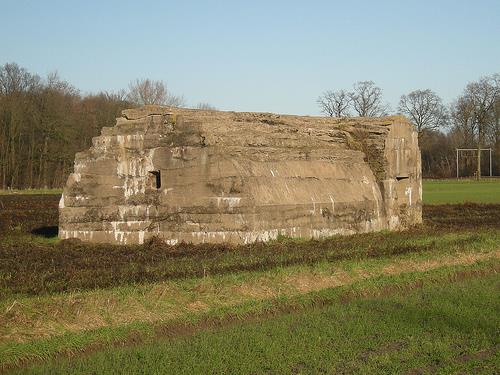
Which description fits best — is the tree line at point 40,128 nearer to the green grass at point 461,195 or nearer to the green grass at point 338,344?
the green grass at point 461,195

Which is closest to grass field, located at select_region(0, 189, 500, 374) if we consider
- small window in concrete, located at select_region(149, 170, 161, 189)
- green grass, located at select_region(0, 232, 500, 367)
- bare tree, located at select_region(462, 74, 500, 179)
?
green grass, located at select_region(0, 232, 500, 367)

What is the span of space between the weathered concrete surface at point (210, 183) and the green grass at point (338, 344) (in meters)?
8.18

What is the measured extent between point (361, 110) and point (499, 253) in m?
79.0

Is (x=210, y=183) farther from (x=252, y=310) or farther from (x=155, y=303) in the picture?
(x=155, y=303)

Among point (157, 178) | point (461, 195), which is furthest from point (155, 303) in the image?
point (461, 195)

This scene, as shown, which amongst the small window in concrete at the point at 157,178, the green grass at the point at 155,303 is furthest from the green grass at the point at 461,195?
the green grass at the point at 155,303

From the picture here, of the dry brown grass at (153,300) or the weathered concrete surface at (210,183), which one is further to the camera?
the weathered concrete surface at (210,183)

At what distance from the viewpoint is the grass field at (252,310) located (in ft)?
23.3

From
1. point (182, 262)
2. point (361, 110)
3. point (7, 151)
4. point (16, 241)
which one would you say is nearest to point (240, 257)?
point (182, 262)

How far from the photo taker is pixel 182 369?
21.9ft

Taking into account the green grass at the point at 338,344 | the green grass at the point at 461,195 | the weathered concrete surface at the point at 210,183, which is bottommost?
the green grass at the point at 461,195

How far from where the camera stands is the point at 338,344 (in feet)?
25.1

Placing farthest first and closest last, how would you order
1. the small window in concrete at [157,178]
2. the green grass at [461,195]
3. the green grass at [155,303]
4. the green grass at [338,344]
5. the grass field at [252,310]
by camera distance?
the green grass at [461,195]
the small window in concrete at [157,178]
the green grass at [155,303]
the grass field at [252,310]
the green grass at [338,344]

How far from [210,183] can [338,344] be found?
11.4m
